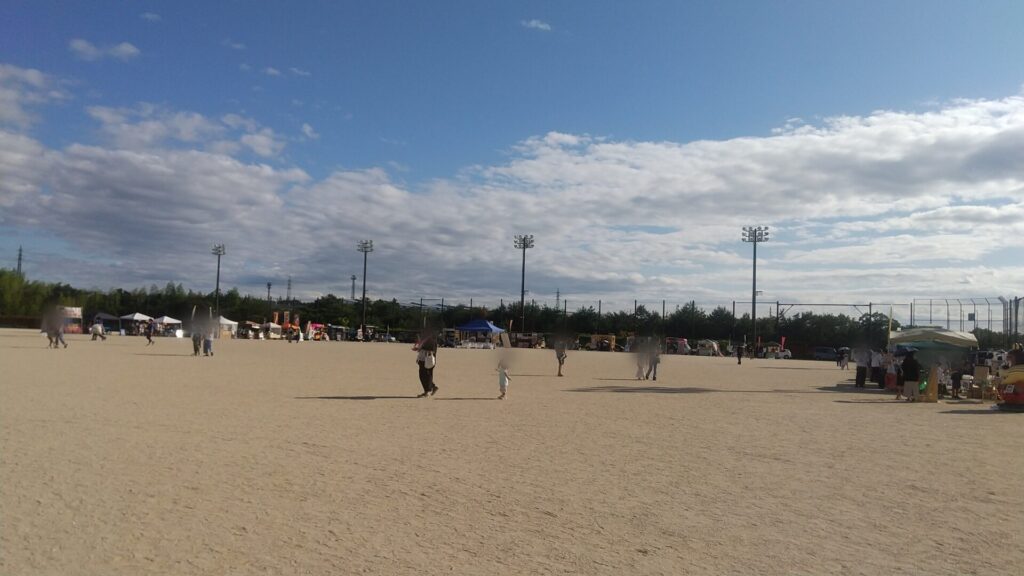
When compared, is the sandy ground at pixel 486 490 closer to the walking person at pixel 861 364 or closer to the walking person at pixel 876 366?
the walking person at pixel 861 364

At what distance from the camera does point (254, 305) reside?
104 meters

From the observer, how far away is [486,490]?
695cm

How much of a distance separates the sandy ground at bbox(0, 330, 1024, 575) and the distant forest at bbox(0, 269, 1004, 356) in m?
60.7

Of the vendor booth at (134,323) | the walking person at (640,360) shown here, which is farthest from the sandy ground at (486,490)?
the vendor booth at (134,323)

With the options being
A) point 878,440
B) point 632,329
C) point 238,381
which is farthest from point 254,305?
point 878,440

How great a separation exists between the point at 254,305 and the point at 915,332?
95.0 m

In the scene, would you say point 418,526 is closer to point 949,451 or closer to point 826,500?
point 826,500

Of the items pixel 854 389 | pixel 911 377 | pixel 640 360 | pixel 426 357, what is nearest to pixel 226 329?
pixel 640 360

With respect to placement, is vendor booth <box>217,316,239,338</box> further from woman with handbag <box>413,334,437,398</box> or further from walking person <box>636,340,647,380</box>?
woman with handbag <box>413,334,437,398</box>

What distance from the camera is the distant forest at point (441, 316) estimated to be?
80438 millimetres

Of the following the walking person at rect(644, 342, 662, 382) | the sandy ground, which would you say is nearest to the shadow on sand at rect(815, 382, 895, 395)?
the walking person at rect(644, 342, 662, 382)

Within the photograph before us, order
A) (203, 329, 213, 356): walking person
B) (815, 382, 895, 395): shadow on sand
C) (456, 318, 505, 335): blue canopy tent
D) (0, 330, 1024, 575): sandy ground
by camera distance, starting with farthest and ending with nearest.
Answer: (456, 318, 505, 335): blue canopy tent → (203, 329, 213, 356): walking person → (815, 382, 895, 395): shadow on sand → (0, 330, 1024, 575): sandy ground

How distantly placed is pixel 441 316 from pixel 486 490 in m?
86.1

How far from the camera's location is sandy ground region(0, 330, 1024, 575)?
498cm
